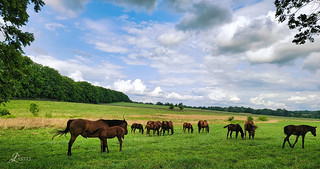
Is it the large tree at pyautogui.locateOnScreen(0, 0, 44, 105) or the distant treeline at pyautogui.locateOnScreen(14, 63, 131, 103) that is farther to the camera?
the distant treeline at pyautogui.locateOnScreen(14, 63, 131, 103)

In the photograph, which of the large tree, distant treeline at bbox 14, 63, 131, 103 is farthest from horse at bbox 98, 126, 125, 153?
distant treeline at bbox 14, 63, 131, 103

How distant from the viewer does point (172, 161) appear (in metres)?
8.74

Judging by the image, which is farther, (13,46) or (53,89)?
(53,89)

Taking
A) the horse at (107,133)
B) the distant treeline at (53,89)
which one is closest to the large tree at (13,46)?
the horse at (107,133)

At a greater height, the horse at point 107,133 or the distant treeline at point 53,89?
the distant treeline at point 53,89

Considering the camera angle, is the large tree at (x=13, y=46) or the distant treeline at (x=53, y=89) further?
the distant treeline at (x=53, y=89)

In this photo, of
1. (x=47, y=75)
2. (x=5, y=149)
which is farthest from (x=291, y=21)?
(x=47, y=75)

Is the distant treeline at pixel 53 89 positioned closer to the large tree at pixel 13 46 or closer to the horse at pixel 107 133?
the large tree at pixel 13 46

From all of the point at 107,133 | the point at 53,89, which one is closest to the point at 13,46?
the point at 107,133

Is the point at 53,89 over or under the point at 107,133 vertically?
over

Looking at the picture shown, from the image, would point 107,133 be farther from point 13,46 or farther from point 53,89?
point 53,89

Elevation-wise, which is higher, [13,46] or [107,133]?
[13,46]

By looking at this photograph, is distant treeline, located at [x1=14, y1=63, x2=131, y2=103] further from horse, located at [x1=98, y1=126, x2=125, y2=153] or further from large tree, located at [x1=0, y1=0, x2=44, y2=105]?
horse, located at [x1=98, y1=126, x2=125, y2=153]

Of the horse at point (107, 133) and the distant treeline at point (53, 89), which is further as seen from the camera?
the distant treeline at point (53, 89)
